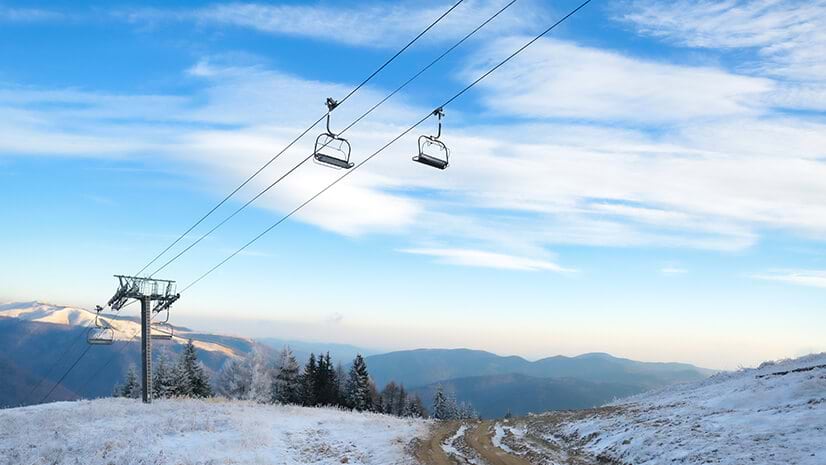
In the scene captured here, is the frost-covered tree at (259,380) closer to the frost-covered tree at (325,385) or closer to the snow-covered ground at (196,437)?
the frost-covered tree at (325,385)

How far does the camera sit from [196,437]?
22547 millimetres

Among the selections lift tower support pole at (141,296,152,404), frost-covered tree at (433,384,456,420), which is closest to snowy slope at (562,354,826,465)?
lift tower support pole at (141,296,152,404)

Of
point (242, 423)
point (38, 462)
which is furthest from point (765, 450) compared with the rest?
point (38, 462)

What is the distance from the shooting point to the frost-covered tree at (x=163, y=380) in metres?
68.4

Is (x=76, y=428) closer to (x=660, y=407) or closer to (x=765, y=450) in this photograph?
(x=765, y=450)

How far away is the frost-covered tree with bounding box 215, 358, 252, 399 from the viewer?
7788 centimetres

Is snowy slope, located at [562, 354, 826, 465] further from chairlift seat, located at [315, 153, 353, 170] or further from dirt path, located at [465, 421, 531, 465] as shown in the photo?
chairlift seat, located at [315, 153, 353, 170]

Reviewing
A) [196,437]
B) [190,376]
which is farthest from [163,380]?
[196,437]

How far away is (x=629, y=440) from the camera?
21125mm

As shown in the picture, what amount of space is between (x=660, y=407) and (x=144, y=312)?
117 ft

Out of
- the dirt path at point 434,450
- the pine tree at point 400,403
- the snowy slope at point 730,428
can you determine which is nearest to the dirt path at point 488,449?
the dirt path at point 434,450

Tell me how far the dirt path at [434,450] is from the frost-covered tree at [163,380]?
50.6 m

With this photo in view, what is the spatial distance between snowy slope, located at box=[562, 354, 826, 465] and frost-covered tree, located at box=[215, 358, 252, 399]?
6060cm

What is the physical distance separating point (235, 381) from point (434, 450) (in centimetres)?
6450
